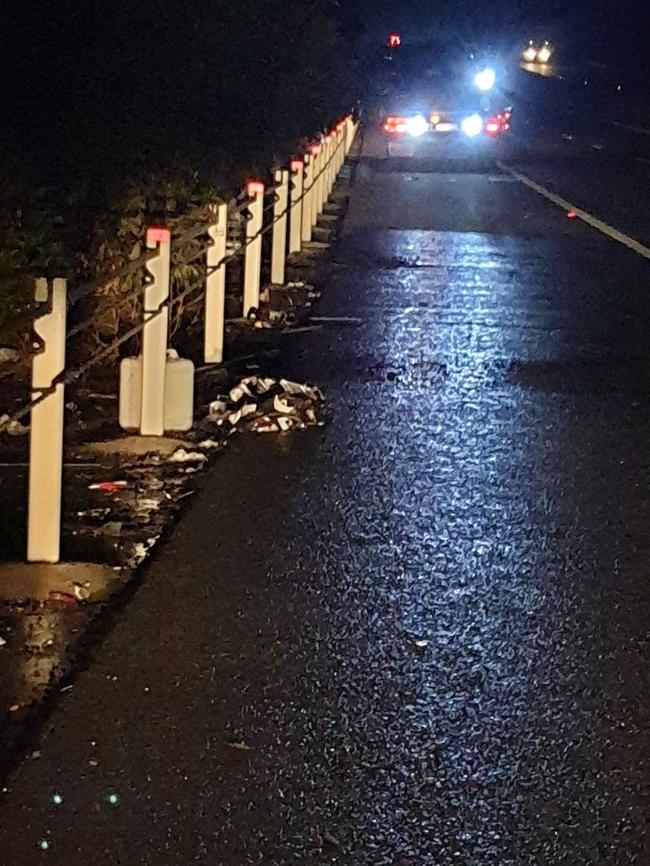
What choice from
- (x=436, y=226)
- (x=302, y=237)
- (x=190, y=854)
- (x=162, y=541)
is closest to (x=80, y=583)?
(x=162, y=541)

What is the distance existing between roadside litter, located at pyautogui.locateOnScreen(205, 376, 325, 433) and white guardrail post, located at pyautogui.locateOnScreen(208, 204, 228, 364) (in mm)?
1138

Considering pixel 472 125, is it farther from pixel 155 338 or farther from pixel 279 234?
pixel 155 338

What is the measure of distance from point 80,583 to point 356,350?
7.06 meters

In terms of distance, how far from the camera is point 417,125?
44500mm

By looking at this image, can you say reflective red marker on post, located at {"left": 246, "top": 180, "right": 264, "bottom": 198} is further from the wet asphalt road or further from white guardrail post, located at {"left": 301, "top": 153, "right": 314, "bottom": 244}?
white guardrail post, located at {"left": 301, "top": 153, "right": 314, "bottom": 244}

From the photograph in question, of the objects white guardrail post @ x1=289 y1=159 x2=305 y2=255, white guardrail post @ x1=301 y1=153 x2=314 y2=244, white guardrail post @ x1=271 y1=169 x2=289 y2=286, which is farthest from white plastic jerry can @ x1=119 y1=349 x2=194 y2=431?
white guardrail post @ x1=301 y1=153 x2=314 y2=244

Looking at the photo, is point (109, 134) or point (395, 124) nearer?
point (109, 134)

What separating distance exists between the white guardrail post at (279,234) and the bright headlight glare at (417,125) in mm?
26704

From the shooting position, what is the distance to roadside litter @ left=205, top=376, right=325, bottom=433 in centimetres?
1047

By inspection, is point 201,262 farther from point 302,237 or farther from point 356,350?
point 302,237

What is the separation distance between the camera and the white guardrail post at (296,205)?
19.7 m

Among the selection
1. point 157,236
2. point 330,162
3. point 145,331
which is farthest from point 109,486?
point 330,162

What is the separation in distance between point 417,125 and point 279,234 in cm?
2734

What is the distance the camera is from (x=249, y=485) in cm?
897
